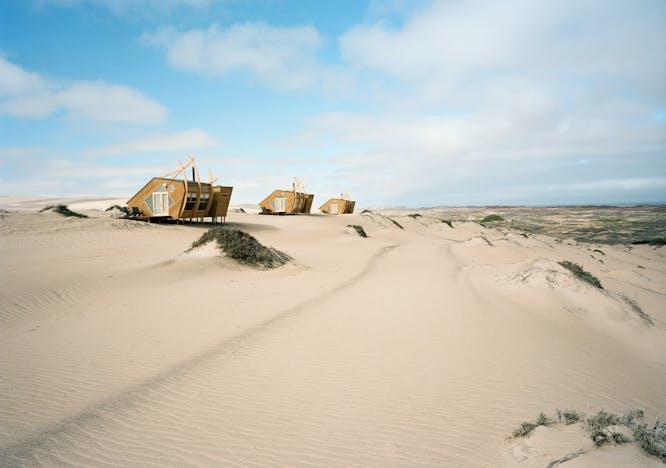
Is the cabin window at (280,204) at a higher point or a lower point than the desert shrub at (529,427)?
higher

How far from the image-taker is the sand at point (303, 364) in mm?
3615

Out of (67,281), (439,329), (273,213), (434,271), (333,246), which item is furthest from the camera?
(273,213)

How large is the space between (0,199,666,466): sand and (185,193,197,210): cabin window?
10700 mm

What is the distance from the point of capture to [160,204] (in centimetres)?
2341

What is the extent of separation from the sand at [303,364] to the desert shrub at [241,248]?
53 centimetres

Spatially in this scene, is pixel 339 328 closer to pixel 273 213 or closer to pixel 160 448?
pixel 160 448

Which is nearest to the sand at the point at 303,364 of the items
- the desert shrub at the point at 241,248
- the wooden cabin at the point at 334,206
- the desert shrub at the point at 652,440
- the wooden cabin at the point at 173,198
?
the desert shrub at the point at 652,440

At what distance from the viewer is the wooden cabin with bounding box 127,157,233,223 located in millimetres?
22766

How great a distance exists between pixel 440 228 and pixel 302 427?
143ft

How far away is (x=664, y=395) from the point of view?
5.49m

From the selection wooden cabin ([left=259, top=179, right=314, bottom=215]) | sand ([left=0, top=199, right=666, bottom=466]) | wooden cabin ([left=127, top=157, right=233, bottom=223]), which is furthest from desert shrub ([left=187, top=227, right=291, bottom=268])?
wooden cabin ([left=259, top=179, right=314, bottom=215])

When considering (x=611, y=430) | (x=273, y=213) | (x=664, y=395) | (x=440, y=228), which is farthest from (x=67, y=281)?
(x=440, y=228)

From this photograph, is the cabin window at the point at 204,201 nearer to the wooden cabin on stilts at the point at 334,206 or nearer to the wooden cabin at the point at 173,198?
the wooden cabin at the point at 173,198

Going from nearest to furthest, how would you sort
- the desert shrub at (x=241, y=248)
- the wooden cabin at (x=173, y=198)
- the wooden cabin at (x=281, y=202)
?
the desert shrub at (x=241, y=248), the wooden cabin at (x=173, y=198), the wooden cabin at (x=281, y=202)
